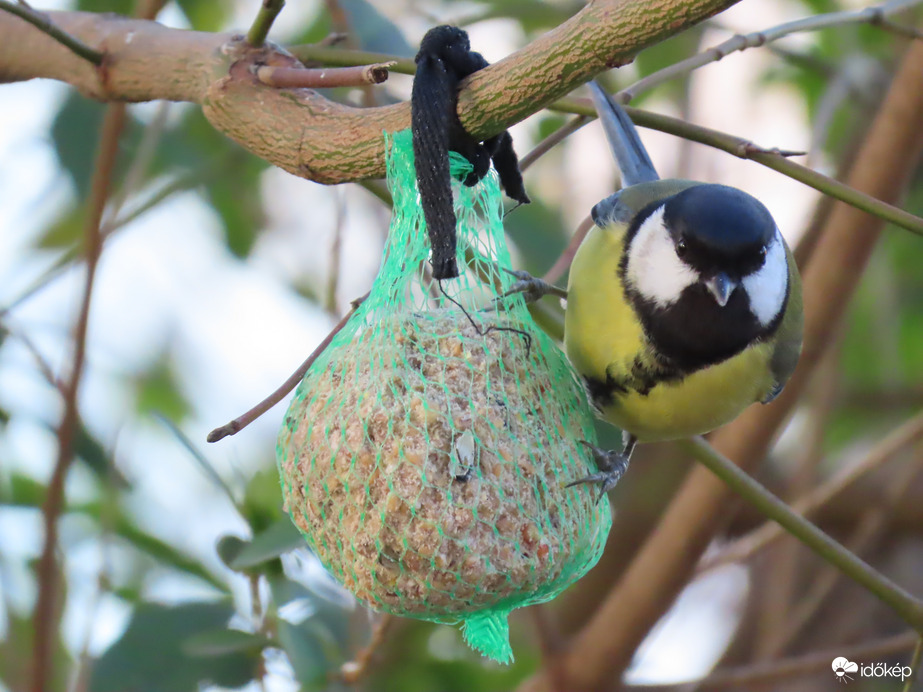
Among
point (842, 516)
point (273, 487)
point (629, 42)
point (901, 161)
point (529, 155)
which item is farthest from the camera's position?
point (842, 516)

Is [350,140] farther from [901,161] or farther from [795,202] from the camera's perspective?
[795,202]

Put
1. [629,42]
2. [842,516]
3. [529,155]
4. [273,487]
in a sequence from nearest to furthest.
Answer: [629,42] < [529,155] < [273,487] < [842,516]

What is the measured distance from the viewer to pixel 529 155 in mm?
1216

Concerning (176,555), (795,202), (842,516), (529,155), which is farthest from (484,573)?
(795,202)

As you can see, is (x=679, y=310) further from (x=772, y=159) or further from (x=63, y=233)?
(x=63, y=233)

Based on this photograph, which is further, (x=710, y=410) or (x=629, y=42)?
(x=710, y=410)

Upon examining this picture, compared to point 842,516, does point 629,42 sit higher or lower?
lower

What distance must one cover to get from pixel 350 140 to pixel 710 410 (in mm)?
564

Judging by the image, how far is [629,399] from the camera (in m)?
1.26

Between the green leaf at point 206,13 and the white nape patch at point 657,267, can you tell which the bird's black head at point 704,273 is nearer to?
the white nape patch at point 657,267

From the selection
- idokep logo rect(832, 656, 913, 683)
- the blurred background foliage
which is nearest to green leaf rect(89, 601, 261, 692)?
the blurred background foliage

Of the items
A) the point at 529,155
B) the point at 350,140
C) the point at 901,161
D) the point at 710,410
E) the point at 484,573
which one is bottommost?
the point at 484,573

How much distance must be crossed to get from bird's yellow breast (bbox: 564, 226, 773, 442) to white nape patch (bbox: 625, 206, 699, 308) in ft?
0.08

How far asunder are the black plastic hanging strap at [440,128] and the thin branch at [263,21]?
6.0 inches
